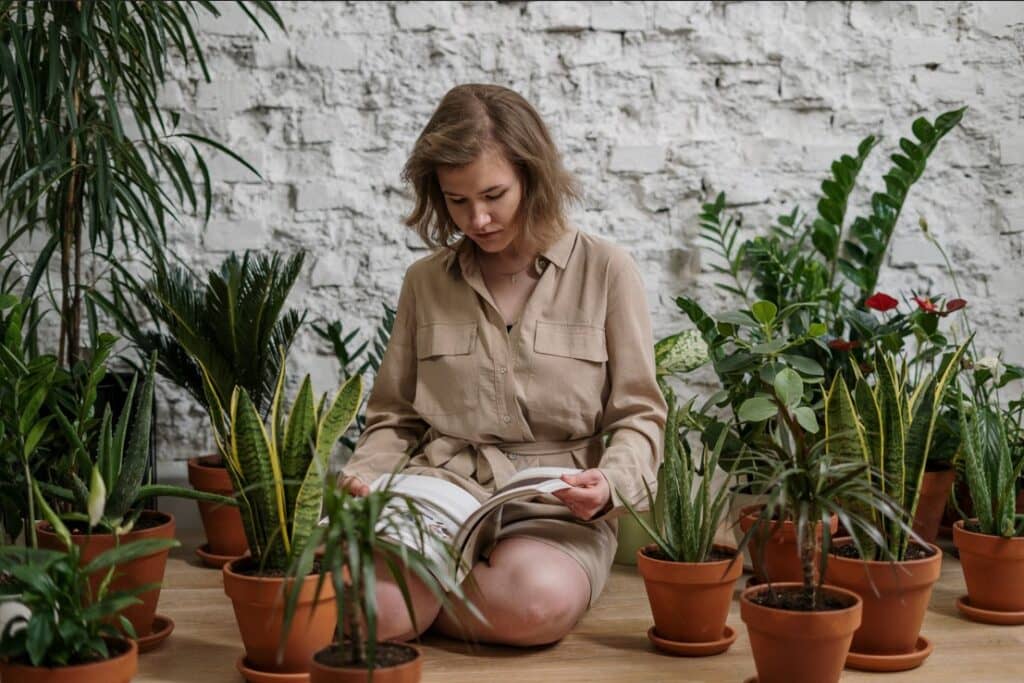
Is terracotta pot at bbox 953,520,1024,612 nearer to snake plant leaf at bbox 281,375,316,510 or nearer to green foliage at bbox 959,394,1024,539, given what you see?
green foliage at bbox 959,394,1024,539

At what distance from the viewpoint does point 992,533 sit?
8.43ft

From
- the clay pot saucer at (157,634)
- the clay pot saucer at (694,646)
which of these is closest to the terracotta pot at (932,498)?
the clay pot saucer at (694,646)

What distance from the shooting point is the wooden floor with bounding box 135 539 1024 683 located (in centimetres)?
223

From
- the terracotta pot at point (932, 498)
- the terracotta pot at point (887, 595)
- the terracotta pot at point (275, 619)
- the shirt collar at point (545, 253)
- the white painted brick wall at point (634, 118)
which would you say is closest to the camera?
the terracotta pot at point (275, 619)

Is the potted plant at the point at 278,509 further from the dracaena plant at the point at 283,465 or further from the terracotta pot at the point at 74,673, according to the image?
the terracotta pot at the point at 74,673

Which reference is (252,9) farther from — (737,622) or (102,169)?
(737,622)

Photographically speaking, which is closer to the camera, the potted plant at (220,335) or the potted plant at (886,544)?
the potted plant at (886,544)

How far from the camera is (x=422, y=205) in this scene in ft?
8.63

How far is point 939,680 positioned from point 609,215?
184 centimetres

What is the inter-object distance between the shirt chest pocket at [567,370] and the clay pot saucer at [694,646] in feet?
1.70

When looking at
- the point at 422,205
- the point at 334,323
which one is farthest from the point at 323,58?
the point at 422,205

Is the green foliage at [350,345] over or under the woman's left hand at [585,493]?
over

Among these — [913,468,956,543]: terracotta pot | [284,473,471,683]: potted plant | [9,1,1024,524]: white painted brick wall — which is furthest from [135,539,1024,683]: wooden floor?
[9,1,1024,524]: white painted brick wall

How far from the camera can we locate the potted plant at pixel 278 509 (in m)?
2.07
